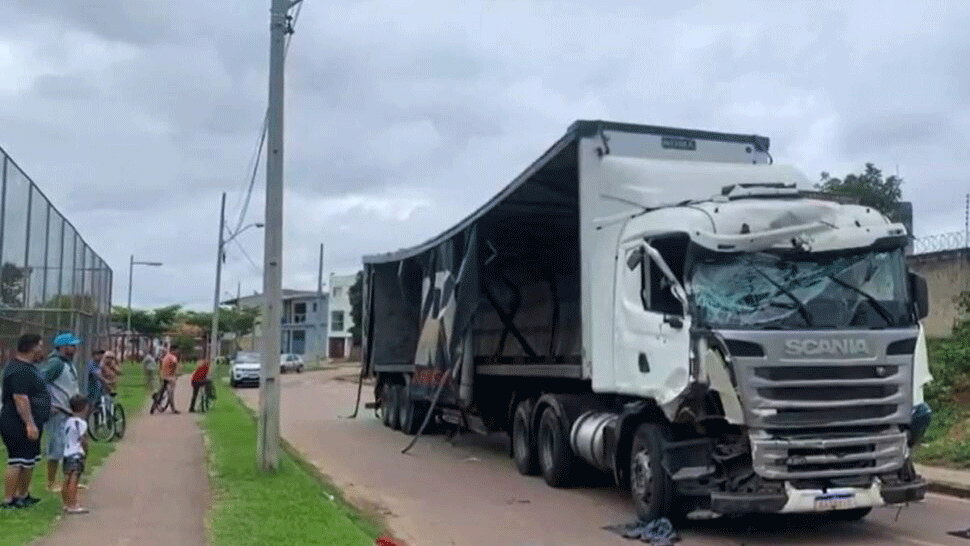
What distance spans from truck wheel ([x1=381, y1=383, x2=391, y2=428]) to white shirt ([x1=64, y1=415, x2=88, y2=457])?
37.8 ft

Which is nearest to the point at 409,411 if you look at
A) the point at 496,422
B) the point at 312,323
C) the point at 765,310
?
the point at 496,422

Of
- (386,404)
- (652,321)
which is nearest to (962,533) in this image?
(652,321)

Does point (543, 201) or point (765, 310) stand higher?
point (543, 201)

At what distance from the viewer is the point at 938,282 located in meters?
24.2

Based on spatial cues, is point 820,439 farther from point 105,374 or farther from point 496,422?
point 105,374

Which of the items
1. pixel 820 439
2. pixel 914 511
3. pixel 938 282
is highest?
pixel 938 282

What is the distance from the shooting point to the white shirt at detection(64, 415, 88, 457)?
10.1 meters

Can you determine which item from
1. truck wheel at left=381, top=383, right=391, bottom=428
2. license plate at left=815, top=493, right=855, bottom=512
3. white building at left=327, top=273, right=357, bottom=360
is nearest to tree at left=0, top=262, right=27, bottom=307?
truck wheel at left=381, top=383, right=391, bottom=428

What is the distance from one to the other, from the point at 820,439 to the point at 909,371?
3.64 ft

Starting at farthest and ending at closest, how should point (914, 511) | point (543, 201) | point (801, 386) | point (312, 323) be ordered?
point (312, 323)
point (543, 201)
point (914, 511)
point (801, 386)

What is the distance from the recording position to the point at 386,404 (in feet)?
72.6

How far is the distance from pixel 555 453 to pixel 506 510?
1664 millimetres

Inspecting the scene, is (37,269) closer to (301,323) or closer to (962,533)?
(962,533)

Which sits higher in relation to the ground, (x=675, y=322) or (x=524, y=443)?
(x=675, y=322)
